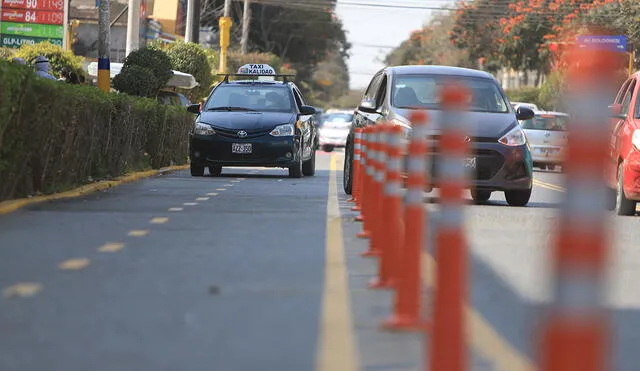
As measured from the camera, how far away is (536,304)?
7.74 metres

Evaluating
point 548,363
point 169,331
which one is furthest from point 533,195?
point 548,363

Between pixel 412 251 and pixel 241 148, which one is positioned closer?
pixel 412 251

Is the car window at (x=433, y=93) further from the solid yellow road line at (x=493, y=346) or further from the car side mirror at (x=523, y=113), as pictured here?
the solid yellow road line at (x=493, y=346)

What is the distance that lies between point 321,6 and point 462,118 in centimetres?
7730

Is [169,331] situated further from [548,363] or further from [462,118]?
[548,363]

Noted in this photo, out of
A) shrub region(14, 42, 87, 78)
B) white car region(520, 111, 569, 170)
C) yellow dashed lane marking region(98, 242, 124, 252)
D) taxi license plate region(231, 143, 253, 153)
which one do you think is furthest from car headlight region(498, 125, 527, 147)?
shrub region(14, 42, 87, 78)

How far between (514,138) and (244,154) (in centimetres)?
702

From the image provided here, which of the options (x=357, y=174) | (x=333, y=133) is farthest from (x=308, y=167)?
(x=333, y=133)

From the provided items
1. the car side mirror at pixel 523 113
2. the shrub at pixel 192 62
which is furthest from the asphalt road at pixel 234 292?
the shrub at pixel 192 62

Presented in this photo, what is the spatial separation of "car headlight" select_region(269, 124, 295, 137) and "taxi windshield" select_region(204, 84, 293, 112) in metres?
0.78

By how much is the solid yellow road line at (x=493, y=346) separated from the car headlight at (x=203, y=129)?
15263mm

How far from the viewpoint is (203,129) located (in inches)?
889

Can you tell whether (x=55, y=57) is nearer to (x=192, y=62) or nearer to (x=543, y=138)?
(x=192, y=62)

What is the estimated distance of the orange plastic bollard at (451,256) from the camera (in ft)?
15.7
